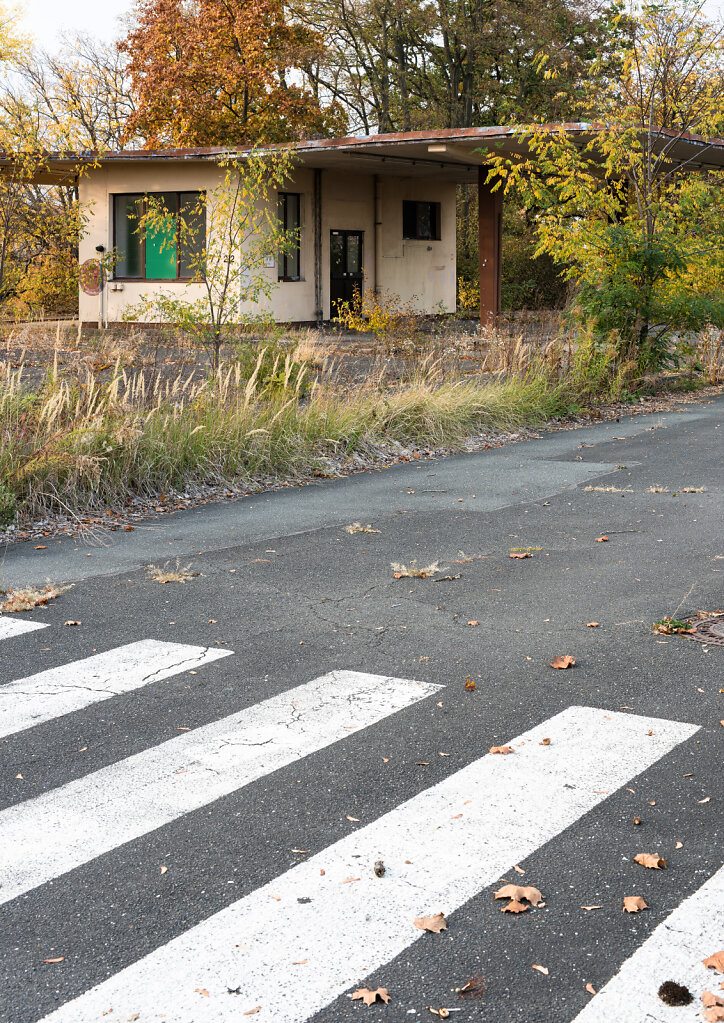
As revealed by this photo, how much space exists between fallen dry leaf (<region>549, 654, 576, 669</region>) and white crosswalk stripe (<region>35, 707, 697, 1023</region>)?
893 mm

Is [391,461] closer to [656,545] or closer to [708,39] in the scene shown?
[656,545]

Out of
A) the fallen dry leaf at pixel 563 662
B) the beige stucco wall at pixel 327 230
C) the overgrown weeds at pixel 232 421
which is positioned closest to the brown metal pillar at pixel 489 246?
the beige stucco wall at pixel 327 230

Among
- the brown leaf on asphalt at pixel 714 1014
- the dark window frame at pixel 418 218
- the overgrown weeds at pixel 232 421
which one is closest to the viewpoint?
the brown leaf on asphalt at pixel 714 1014

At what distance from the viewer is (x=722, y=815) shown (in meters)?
3.94

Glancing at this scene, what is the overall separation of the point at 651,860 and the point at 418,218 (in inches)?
1281

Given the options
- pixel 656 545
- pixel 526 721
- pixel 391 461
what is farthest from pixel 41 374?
pixel 526 721

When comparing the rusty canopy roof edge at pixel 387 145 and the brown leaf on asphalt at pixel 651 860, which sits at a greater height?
the rusty canopy roof edge at pixel 387 145

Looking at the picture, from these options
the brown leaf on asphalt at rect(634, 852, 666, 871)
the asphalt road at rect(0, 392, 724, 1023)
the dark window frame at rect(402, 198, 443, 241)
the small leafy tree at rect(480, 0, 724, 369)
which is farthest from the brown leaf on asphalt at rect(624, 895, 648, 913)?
the dark window frame at rect(402, 198, 443, 241)

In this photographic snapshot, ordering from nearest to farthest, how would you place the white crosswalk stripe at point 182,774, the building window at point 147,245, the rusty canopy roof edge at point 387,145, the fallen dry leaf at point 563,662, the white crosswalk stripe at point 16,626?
1. the white crosswalk stripe at point 182,774
2. the fallen dry leaf at point 563,662
3. the white crosswalk stripe at point 16,626
4. the rusty canopy roof edge at point 387,145
5. the building window at point 147,245

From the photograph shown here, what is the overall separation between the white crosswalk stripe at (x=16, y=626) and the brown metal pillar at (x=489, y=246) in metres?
23.9

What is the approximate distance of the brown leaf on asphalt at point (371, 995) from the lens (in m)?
2.90

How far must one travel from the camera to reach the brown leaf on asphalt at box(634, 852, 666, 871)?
3.58 metres

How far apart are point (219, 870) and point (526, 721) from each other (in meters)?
1.74

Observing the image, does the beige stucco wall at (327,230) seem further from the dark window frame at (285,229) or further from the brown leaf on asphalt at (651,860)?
the brown leaf on asphalt at (651,860)
